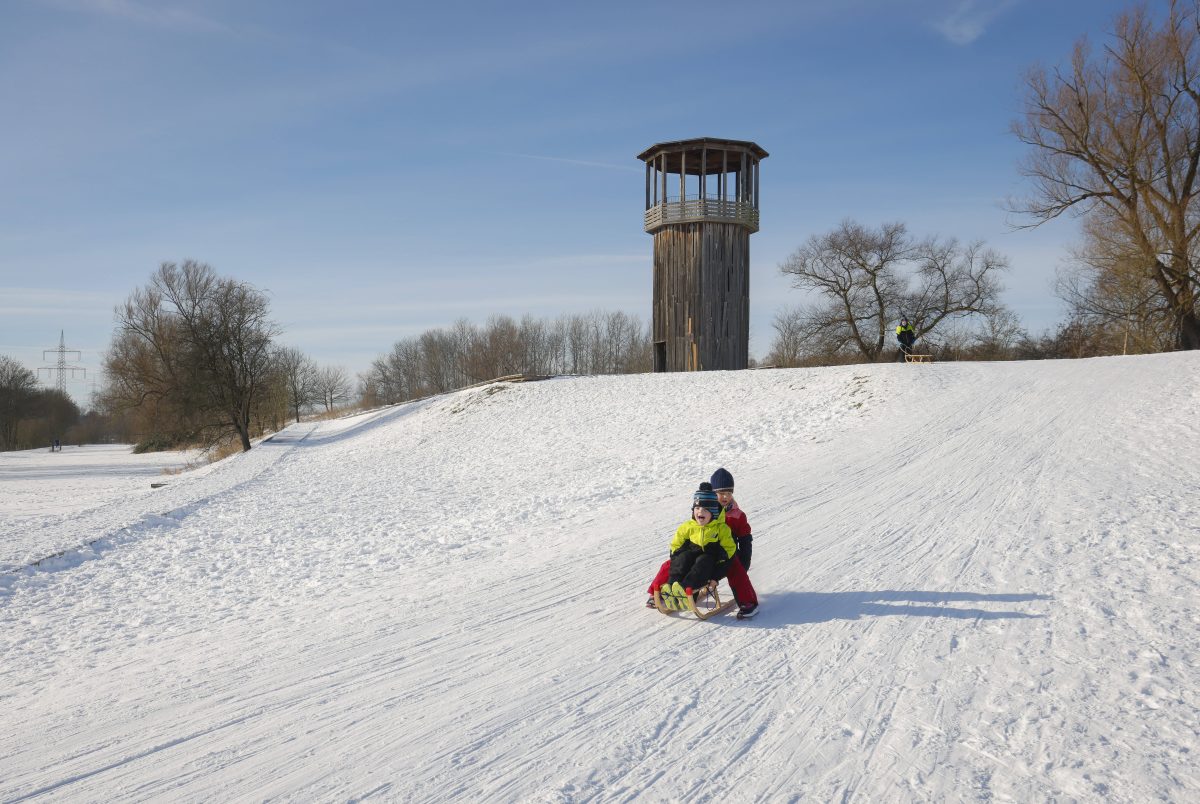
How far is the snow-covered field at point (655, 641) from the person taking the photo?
11.9 feet

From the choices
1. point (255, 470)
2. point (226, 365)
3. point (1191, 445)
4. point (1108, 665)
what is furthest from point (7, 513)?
point (1191, 445)

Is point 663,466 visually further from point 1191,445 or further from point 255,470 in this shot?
point 255,470

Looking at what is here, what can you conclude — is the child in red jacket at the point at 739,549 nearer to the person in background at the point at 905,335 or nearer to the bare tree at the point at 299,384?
the person in background at the point at 905,335

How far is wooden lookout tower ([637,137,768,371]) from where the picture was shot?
27688 millimetres

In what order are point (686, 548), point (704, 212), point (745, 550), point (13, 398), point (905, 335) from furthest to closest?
point (13, 398), point (704, 212), point (905, 335), point (745, 550), point (686, 548)

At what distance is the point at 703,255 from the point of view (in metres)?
27.6

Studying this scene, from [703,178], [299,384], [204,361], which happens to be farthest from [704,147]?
[299,384]

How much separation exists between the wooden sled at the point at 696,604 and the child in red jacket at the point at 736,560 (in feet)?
0.37

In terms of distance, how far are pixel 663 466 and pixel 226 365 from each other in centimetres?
2601

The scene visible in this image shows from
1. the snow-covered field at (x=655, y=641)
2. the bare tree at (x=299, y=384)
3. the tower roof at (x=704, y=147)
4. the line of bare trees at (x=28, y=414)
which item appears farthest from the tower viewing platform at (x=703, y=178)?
the line of bare trees at (x=28, y=414)

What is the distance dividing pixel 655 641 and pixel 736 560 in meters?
0.99

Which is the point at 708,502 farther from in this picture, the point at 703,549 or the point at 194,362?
the point at 194,362

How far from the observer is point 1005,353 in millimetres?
35938

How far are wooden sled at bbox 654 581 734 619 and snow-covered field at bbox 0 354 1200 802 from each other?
0.11 metres
